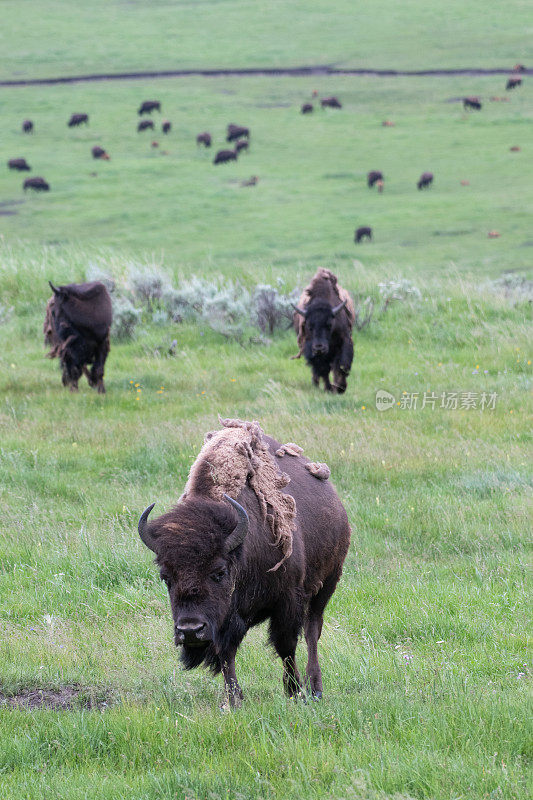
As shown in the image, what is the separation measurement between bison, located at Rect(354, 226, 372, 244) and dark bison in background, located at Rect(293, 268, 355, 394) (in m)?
17.9

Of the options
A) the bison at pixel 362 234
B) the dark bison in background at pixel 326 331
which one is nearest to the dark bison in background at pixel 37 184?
the bison at pixel 362 234

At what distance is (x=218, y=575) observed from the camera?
4281 millimetres

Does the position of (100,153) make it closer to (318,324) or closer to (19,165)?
(19,165)

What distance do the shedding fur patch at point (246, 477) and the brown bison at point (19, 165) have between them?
42690 millimetres

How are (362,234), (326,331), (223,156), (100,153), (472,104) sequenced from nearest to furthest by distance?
1. (326,331)
2. (362,234)
3. (223,156)
4. (100,153)
5. (472,104)

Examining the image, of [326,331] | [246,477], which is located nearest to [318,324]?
[326,331]

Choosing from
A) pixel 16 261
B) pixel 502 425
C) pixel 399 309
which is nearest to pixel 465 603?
pixel 502 425

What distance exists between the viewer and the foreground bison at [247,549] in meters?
4.20

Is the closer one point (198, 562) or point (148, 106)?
point (198, 562)

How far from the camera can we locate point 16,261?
22344 mm

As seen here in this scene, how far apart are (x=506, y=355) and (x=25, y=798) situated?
1297 cm

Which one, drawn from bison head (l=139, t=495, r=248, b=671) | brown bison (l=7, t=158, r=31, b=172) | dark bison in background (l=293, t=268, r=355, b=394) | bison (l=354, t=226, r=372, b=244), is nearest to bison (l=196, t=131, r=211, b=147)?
brown bison (l=7, t=158, r=31, b=172)

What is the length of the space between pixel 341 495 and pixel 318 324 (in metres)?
5.32

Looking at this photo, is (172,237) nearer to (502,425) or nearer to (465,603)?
(502,425)
